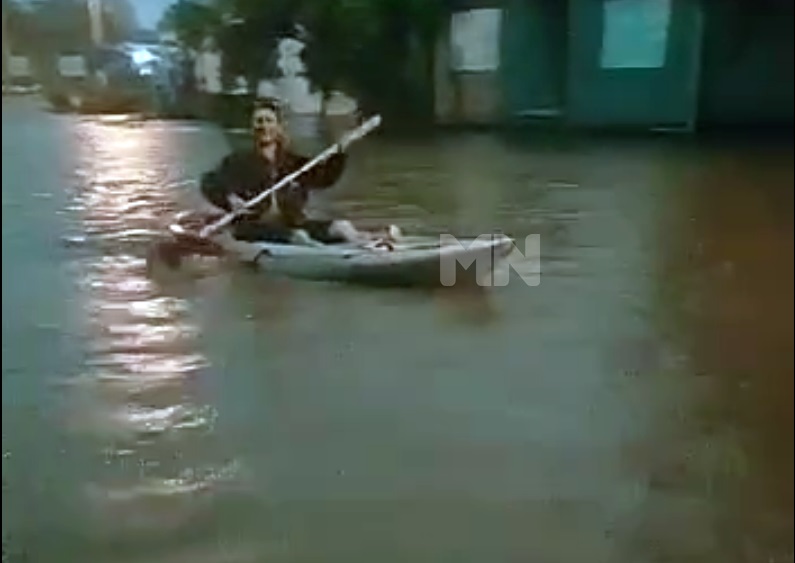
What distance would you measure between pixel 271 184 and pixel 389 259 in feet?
0.32

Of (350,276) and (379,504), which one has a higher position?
(350,276)

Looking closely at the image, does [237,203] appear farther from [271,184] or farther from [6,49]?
[6,49]

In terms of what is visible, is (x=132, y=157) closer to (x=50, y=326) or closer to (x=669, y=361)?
(x=50, y=326)

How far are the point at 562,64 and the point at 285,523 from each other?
1.26 feet

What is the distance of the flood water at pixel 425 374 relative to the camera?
785 millimetres

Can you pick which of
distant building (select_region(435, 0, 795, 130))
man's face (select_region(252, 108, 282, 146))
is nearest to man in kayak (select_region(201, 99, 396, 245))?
man's face (select_region(252, 108, 282, 146))

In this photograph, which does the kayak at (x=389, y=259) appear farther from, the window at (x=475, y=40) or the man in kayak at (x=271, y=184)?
the window at (x=475, y=40)

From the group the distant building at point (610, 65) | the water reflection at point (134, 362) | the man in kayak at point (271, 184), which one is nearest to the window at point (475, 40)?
the distant building at point (610, 65)

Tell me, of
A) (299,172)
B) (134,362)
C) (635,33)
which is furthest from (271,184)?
(635,33)

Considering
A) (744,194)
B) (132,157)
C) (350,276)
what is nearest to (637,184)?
(744,194)

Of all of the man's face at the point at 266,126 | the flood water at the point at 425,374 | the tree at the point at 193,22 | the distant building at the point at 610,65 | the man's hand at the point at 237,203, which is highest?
the tree at the point at 193,22

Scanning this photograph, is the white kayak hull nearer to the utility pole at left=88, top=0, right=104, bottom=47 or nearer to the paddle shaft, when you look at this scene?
the paddle shaft

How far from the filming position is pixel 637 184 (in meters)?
0.79

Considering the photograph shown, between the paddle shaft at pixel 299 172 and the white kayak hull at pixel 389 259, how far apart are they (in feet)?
0.05
